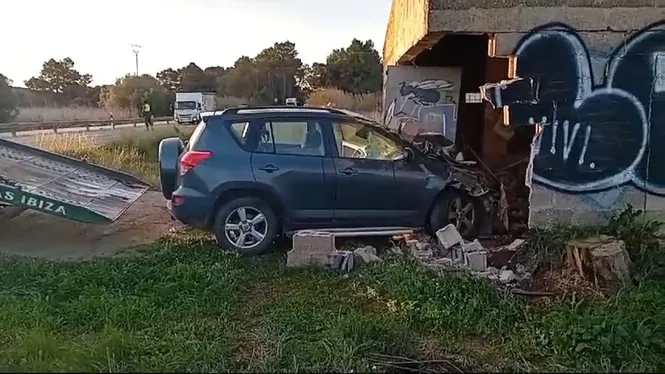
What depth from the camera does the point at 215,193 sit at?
781cm

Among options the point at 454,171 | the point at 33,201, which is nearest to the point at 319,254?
the point at 454,171

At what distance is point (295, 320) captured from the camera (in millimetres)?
5457

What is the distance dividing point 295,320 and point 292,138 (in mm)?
3147

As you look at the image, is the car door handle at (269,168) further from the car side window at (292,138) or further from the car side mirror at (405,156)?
the car side mirror at (405,156)

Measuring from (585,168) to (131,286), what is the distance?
5104 mm

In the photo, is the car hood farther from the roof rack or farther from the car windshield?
the car windshield

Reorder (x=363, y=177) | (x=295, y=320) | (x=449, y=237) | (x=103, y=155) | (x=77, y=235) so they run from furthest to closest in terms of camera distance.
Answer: (x=103, y=155), (x=77, y=235), (x=363, y=177), (x=449, y=237), (x=295, y=320)

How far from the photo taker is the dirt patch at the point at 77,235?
820 cm

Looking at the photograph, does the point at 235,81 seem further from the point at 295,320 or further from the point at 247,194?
the point at 295,320

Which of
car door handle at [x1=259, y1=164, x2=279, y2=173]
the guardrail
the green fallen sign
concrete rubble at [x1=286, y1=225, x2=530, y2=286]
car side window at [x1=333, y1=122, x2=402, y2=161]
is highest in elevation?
car side window at [x1=333, y1=122, x2=402, y2=161]

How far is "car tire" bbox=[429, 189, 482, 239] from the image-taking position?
827cm

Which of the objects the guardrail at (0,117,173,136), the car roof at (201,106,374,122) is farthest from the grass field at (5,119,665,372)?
the guardrail at (0,117,173,136)

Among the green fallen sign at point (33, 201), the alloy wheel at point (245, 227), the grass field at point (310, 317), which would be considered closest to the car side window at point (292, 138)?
the alloy wheel at point (245, 227)

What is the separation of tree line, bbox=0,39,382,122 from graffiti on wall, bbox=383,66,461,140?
30.9 meters
